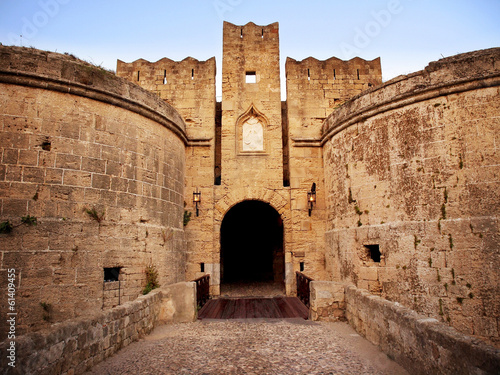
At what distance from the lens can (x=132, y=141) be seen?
7.45m

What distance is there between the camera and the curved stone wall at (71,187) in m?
5.68

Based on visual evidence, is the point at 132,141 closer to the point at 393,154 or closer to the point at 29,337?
the point at 29,337

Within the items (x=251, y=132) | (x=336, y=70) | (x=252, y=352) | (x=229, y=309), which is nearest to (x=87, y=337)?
(x=252, y=352)

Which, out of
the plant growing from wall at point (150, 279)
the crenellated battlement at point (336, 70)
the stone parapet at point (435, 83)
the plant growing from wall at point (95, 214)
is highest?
the crenellated battlement at point (336, 70)

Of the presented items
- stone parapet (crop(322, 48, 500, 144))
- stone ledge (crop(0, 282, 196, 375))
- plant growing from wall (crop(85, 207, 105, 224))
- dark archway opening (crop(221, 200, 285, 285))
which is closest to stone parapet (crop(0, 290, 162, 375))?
stone ledge (crop(0, 282, 196, 375))

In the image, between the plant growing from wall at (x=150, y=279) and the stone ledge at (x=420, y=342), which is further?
the plant growing from wall at (x=150, y=279)

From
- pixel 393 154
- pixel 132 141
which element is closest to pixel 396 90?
pixel 393 154

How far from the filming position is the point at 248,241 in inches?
667

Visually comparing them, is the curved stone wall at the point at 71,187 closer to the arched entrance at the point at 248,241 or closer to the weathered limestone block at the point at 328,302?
the weathered limestone block at the point at 328,302

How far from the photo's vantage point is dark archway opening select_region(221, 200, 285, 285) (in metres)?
15.0

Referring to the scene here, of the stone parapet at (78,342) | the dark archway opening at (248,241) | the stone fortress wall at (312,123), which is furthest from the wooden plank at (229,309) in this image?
the dark archway opening at (248,241)

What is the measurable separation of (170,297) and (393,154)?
225 inches

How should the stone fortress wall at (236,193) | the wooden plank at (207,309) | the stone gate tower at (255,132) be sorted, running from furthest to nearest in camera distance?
1. the stone gate tower at (255,132)
2. the wooden plank at (207,309)
3. the stone fortress wall at (236,193)

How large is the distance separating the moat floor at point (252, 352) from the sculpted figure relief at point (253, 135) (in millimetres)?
5954
